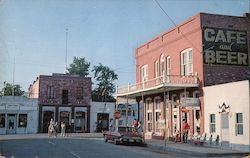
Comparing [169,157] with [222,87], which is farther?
[222,87]

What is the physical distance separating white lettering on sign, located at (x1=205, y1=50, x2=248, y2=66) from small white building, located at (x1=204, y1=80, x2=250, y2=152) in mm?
2208

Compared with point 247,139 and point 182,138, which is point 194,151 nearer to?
point 247,139

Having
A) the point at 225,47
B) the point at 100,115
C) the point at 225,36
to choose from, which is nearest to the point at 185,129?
the point at 225,47

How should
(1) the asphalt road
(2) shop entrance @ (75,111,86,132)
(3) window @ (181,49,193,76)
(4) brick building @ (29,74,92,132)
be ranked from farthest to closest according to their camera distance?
1. (2) shop entrance @ (75,111,86,132)
2. (4) brick building @ (29,74,92,132)
3. (3) window @ (181,49,193,76)
4. (1) the asphalt road

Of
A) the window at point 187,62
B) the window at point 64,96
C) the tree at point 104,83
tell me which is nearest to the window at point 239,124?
the window at point 187,62

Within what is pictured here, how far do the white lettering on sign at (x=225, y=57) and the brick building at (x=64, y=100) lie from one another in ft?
92.1

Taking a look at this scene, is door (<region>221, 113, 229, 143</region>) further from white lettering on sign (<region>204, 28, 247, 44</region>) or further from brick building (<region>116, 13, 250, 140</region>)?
white lettering on sign (<region>204, 28, 247, 44</region>)

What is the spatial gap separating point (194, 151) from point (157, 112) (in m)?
13.0

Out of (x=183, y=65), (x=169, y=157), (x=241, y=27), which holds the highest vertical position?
(x=241, y=27)

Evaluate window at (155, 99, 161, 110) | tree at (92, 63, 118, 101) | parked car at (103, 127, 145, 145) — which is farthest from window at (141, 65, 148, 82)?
tree at (92, 63, 118, 101)

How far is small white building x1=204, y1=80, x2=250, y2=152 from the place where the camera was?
1989 cm

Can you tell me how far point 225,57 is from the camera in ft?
82.2

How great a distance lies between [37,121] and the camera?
47.5m

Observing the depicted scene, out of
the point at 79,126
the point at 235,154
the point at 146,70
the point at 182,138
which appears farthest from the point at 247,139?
the point at 79,126
